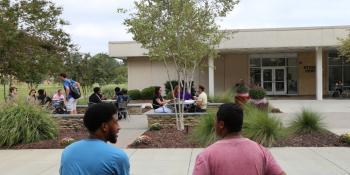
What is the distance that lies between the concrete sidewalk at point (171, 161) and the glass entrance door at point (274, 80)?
92.8 feet

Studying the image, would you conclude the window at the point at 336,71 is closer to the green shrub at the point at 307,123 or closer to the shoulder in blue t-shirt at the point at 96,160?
the green shrub at the point at 307,123

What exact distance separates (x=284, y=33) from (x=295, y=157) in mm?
23028

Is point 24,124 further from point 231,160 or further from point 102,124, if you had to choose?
point 231,160

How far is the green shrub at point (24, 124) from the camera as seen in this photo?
12594 mm

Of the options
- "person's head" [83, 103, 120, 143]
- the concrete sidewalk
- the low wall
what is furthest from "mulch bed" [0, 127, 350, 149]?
"person's head" [83, 103, 120, 143]

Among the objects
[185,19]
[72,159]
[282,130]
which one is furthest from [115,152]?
[185,19]

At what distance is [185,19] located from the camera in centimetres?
1413

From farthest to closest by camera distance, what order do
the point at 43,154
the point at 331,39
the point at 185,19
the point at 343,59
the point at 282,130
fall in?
the point at 343,59 < the point at 331,39 < the point at 185,19 < the point at 282,130 < the point at 43,154

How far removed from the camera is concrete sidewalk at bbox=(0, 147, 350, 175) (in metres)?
9.02

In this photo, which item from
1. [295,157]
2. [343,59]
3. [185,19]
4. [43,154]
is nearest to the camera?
[295,157]

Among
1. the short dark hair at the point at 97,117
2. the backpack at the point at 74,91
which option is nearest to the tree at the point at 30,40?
the backpack at the point at 74,91

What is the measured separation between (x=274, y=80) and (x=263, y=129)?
92.8ft

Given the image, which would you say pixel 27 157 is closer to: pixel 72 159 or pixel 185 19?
pixel 185 19

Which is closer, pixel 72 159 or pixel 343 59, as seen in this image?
pixel 72 159
